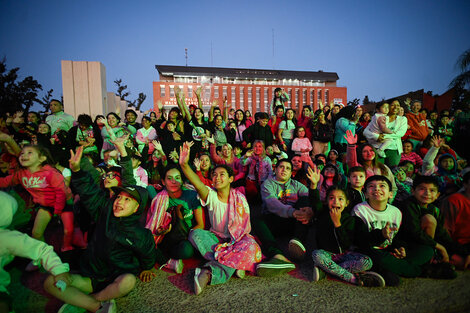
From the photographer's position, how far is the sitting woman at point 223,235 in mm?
2316

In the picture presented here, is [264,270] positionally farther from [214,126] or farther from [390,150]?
[214,126]

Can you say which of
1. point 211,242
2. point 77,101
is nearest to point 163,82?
point 77,101

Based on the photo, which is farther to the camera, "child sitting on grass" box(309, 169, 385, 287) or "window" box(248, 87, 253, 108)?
"window" box(248, 87, 253, 108)

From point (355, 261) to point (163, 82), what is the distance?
4187 centimetres

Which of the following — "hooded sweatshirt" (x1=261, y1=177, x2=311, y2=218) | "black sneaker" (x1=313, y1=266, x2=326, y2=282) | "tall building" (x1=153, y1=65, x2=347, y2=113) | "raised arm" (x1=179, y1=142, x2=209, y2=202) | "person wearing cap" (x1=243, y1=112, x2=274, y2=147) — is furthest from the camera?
"tall building" (x1=153, y1=65, x2=347, y2=113)

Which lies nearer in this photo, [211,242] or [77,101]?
[211,242]

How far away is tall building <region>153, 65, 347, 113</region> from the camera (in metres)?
40.5

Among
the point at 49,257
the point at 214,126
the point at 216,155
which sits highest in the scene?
the point at 214,126

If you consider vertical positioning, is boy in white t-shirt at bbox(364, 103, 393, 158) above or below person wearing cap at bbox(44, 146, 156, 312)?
above

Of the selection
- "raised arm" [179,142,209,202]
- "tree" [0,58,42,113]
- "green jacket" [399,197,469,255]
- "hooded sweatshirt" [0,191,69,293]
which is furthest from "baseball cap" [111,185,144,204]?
"tree" [0,58,42,113]

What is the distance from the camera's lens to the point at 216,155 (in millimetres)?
5355

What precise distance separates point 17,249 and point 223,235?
1745 millimetres

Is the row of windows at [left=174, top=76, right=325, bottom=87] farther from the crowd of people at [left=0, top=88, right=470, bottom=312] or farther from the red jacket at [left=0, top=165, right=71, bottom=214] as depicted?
the red jacket at [left=0, top=165, right=71, bottom=214]

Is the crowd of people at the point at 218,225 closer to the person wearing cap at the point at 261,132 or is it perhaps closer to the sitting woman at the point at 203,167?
the sitting woman at the point at 203,167
